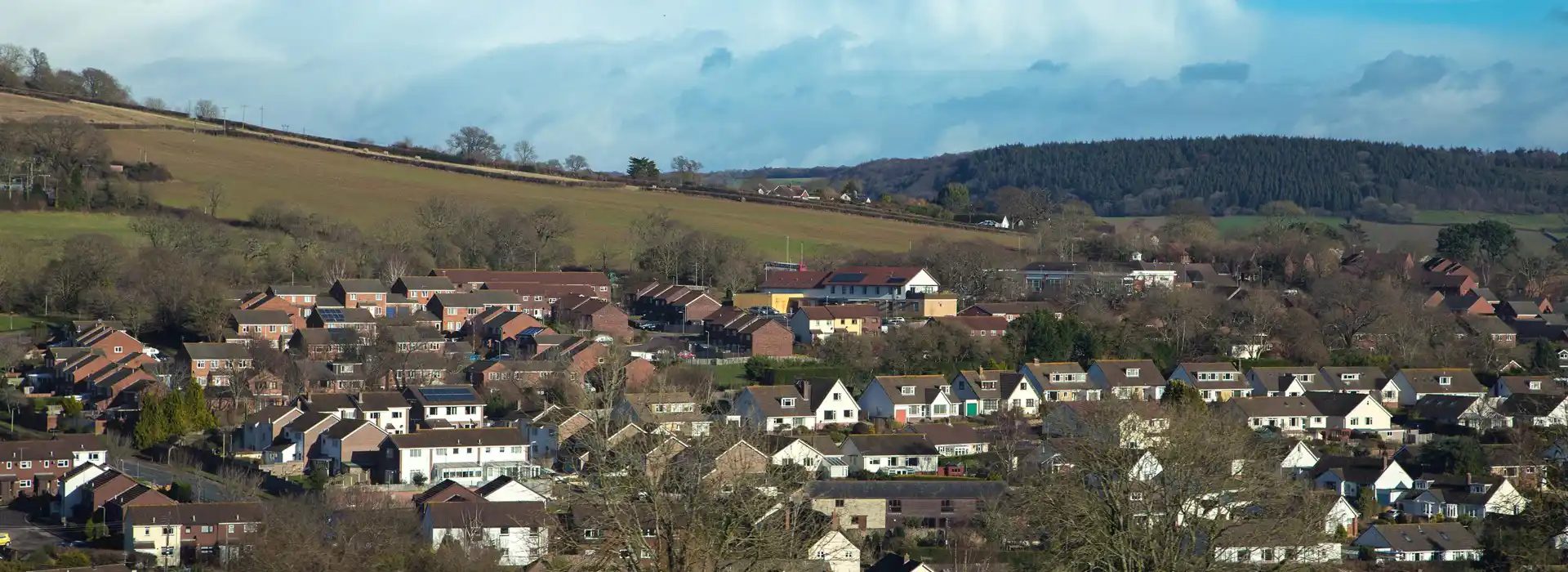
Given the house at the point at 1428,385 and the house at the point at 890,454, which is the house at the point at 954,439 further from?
the house at the point at 1428,385

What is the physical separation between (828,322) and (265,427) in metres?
16.4

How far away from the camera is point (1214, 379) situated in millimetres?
42500

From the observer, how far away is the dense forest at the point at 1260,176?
103 meters

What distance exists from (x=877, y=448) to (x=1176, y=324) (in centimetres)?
1476

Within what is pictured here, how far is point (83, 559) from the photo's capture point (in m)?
26.2

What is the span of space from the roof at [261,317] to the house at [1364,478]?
23.8m

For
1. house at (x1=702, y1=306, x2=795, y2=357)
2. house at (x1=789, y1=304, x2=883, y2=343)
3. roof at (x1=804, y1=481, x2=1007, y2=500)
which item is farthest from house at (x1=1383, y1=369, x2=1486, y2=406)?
roof at (x1=804, y1=481, x2=1007, y2=500)

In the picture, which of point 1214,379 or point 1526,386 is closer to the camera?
point 1526,386

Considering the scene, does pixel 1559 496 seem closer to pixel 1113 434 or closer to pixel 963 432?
pixel 1113 434

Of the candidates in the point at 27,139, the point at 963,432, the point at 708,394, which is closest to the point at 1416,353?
the point at 963,432

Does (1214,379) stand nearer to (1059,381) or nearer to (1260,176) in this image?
(1059,381)

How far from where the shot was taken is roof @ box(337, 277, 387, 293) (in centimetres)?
4653

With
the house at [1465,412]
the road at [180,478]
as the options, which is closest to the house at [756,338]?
the house at [1465,412]

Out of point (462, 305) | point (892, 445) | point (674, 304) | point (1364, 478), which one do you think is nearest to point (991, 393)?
point (892, 445)
